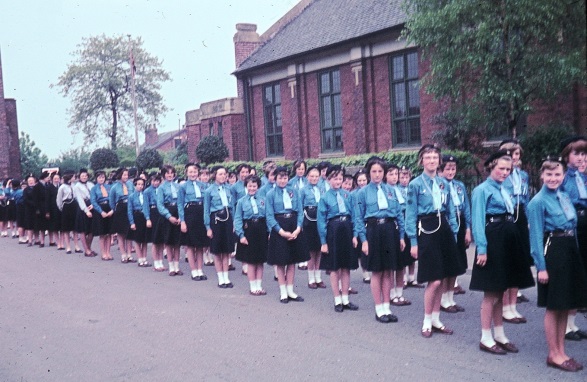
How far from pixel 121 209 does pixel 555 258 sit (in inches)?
447

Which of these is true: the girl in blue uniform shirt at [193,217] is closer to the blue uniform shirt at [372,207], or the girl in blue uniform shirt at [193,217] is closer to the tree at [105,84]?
the blue uniform shirt at [372,207]

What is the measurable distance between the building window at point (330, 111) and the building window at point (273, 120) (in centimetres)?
346

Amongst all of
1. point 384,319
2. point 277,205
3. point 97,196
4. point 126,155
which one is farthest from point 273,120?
point 126,155

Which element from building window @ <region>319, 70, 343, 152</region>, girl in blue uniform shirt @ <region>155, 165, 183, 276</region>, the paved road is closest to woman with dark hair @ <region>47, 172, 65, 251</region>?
girl in blue uniform shirt @ <region>155, 165, 183, 276</region>

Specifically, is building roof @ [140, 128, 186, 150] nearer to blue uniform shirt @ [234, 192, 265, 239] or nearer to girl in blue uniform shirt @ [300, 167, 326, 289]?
girl in blue uniform shirt @ [300, 167, 326, 289]

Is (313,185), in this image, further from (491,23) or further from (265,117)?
(265,117)

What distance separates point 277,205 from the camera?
33.6 ft

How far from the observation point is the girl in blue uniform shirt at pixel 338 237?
919cm

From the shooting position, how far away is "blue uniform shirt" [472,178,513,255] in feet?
22.2

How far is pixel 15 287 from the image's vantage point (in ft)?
41.0

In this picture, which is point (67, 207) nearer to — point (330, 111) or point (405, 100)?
point (405, 100)

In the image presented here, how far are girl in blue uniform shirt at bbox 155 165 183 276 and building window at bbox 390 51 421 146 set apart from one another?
1339 cm

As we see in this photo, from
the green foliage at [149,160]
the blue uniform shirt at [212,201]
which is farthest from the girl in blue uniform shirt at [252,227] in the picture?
the green foliage at [149,160]

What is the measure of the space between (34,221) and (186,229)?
969 centimetres
